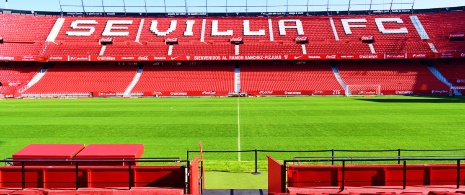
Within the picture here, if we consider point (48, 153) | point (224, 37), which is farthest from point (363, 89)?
point (48, 153)

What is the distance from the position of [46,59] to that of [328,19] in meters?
51.9

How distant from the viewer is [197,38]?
232 feet

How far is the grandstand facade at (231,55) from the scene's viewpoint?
2329 inches

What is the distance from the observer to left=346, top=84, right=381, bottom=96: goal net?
2285 inches

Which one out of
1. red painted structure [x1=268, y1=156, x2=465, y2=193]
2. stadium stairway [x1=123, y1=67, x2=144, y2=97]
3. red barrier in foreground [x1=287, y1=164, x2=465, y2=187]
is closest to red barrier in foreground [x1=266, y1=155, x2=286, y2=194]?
red painted structure [x1=268, y1=156, x2=465, y2=193]

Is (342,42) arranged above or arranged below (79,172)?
above

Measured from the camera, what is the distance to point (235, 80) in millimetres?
62156

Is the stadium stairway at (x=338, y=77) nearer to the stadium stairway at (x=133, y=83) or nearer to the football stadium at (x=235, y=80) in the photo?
the football stadium at (x=235, y=80)

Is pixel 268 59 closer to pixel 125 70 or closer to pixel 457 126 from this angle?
pixel 125 70

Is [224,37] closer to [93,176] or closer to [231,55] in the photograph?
[231,55]

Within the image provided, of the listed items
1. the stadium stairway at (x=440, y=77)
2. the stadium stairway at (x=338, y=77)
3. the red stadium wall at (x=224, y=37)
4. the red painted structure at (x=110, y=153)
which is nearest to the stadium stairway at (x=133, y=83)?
the red stadium wall at (x=224, y=37)

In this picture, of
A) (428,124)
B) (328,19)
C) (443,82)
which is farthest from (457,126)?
(328,19)

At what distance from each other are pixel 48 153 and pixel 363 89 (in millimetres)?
55896

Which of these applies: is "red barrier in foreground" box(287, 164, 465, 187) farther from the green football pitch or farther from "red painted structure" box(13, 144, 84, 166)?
"red painted structure" box(13, 144, 84, 166)
